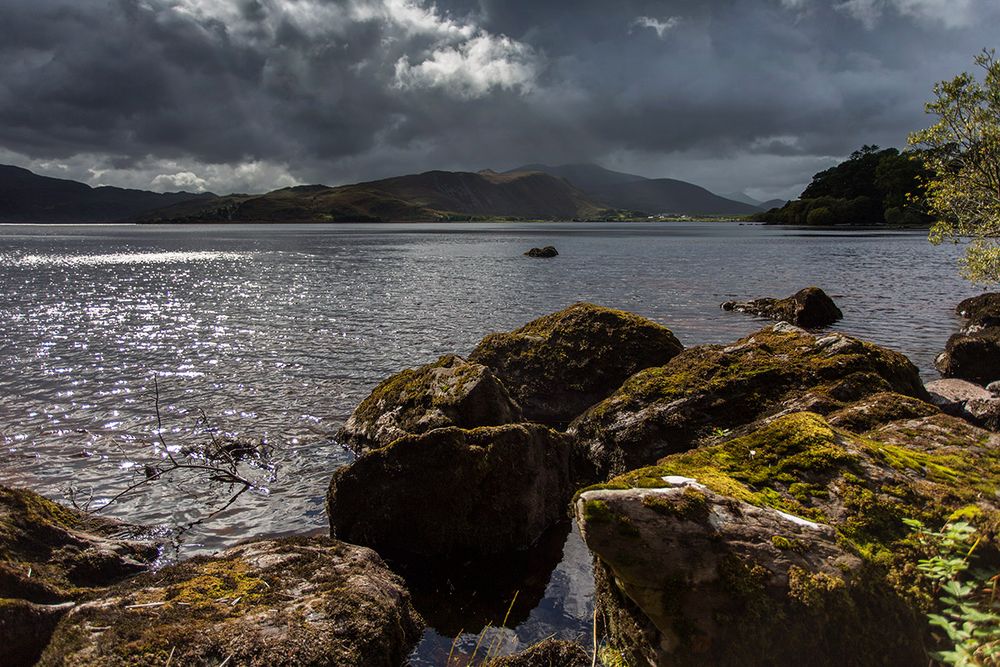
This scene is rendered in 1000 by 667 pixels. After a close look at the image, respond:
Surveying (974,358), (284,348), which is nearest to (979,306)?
(974,358)

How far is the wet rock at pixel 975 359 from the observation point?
20.4 meters

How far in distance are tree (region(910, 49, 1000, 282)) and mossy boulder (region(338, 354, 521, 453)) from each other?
69.9 feet

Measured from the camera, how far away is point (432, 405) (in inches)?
503

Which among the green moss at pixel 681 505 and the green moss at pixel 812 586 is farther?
the green moss at pixel 681 505

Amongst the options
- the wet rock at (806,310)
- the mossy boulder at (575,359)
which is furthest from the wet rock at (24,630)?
the wet rock at (806,310)

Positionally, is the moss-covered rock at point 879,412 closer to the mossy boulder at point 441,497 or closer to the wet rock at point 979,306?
the mossy boulder at point 441,497

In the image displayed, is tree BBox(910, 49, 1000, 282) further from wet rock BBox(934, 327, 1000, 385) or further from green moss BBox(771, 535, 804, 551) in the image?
green moss BBox(771, 535, 804, 551)

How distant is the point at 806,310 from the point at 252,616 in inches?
1305

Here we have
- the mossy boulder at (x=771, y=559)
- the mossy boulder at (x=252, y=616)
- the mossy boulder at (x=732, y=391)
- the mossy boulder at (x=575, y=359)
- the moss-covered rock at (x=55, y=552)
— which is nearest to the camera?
the mossy boulder at (x=771, y=559)

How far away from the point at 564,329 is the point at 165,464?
11.0 meters

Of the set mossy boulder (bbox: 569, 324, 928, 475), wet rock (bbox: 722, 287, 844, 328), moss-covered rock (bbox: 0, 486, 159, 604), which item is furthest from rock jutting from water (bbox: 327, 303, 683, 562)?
wet rock (bbox: 722, 287, 844, 328)

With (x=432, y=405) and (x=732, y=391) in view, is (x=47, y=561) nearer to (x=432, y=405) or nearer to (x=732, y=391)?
(x=432, y=405)

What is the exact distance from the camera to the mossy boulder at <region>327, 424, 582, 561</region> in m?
9.50

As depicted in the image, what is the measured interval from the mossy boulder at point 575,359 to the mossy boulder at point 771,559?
32.5ft
